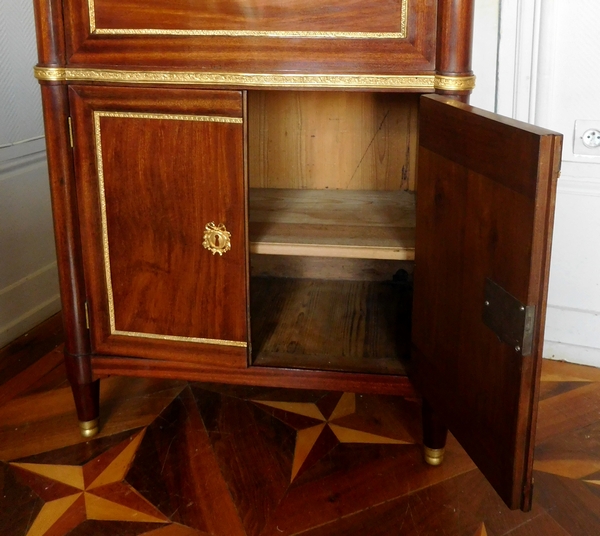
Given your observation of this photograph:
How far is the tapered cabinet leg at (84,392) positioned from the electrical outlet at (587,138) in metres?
0.99

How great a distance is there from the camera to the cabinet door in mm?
1031

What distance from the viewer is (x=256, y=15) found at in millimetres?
973

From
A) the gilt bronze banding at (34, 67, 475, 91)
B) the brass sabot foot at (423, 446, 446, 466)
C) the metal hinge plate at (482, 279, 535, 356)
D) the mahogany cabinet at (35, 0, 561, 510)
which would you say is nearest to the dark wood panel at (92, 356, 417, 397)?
the mahogany cabinet at (35, 0, 561, 510)

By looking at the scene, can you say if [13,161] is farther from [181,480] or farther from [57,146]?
[181,480]

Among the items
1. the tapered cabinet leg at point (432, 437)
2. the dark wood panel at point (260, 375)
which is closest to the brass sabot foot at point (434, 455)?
the tapered cabinet leg at point (432, 437)

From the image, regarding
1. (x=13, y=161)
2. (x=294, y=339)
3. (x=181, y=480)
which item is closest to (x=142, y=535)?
(x=181, y=480)

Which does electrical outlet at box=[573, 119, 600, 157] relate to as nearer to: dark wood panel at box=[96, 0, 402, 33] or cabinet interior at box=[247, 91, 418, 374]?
cabinet interior at box=[247, 91, 418, 374]

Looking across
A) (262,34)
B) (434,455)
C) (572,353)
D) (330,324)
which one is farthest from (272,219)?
(572,353)

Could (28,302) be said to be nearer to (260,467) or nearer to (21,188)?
(21,188)

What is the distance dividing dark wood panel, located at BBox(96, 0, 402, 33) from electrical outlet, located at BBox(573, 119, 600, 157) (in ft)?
1.92

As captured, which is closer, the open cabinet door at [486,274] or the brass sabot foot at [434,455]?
the open cabinet door at [486,274]

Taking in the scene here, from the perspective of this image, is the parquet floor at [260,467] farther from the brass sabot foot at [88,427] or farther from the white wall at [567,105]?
the white wall at [567,105]

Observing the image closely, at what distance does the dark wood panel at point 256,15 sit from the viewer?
3.13 feet

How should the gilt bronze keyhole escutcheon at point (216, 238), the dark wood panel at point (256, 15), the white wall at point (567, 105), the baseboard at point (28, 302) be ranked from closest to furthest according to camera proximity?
the dark wood panel at point (256, 15)
the gilt bronze keyhole escutcheon at point (216, 238)
the white wall at point (567, 105)
the baseboard at point (28, 302)
